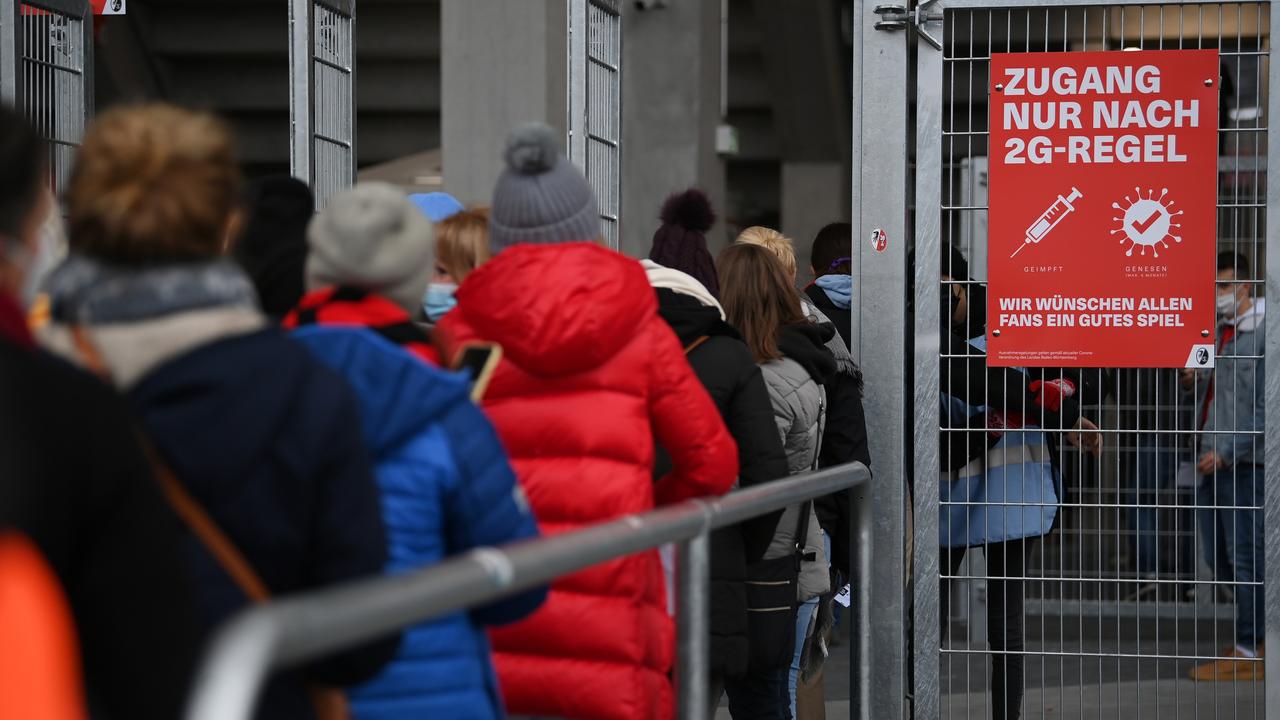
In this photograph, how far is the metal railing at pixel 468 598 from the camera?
160 centimetres

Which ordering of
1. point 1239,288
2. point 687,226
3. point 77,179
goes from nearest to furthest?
point 77,179, point 687,226, point 1239,288

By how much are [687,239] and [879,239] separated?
583mm

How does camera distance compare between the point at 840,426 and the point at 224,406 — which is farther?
the point at 840,426

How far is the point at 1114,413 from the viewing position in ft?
26.6

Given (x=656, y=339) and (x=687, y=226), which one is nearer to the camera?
(x=656, y=339)

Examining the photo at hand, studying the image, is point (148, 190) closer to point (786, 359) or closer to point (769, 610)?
point (769, 610)

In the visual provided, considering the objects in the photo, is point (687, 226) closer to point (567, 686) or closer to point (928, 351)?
point (928, 351)

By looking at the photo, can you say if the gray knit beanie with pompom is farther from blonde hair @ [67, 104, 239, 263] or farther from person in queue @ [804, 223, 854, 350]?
person in queue @ [804, 223, 854, 350]

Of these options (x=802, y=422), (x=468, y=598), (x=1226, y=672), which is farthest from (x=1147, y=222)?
(x=468, y=598)

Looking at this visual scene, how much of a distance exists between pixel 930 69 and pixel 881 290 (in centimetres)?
67

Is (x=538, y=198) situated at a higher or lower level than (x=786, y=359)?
higher

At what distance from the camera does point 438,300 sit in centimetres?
403

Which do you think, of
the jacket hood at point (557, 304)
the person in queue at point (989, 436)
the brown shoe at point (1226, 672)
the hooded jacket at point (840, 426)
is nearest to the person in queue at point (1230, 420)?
the brown shoe at point (1226, 672)

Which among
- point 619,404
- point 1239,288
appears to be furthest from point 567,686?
point 1239,288
